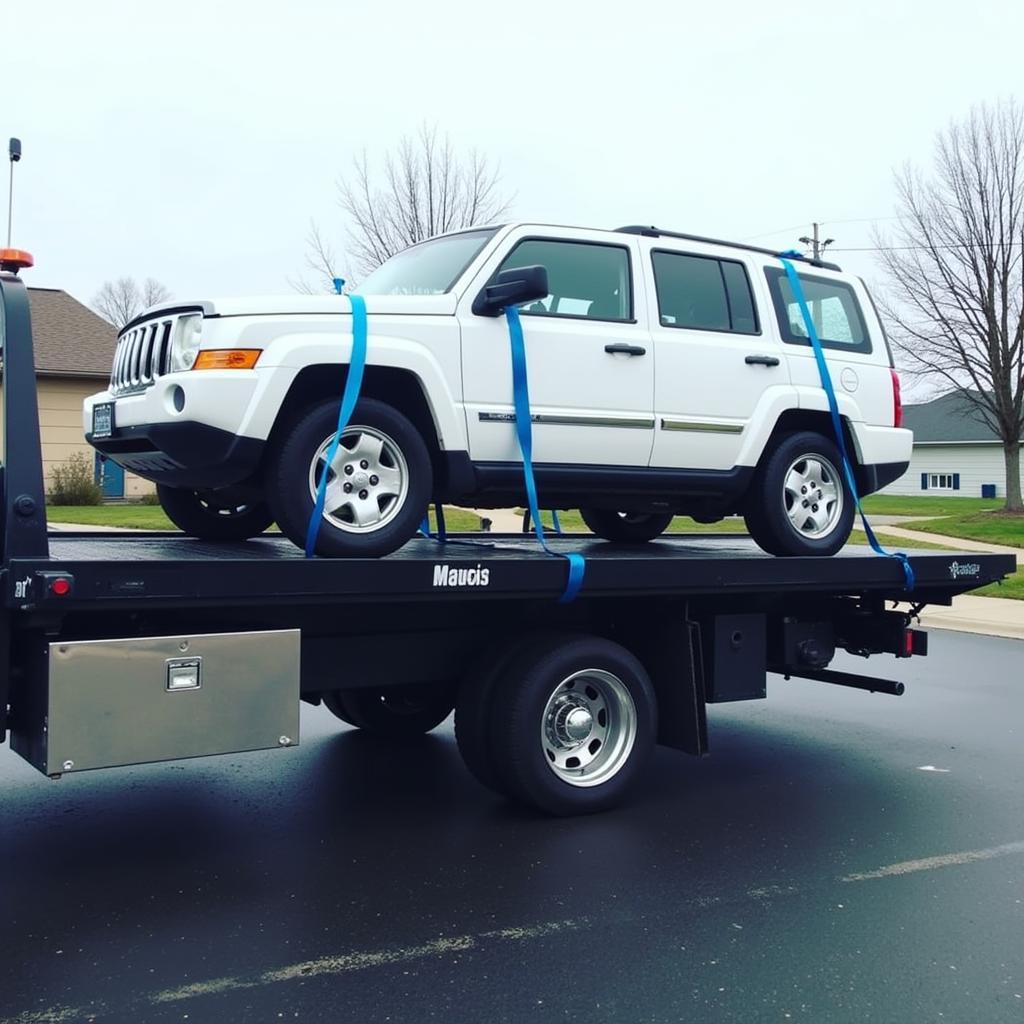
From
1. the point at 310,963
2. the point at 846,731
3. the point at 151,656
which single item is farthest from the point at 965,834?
the point at 151,656

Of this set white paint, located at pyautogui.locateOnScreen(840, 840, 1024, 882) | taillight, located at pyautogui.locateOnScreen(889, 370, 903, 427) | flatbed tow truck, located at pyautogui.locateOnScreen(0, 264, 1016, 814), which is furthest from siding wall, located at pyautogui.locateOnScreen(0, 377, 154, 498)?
white paint, located at pyautogui.locateOnScreen(840, 840, 1024, 882)

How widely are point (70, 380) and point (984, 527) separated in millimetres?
19545

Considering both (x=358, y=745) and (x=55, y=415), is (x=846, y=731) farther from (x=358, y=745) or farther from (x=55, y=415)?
(x=55, y=415)

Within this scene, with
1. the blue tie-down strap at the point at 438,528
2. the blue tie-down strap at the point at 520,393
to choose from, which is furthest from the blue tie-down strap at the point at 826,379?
the blue tie-down strap at the point at 438,528

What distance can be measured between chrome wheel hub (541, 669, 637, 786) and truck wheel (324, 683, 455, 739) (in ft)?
4.24

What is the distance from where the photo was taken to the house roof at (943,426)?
189 ft

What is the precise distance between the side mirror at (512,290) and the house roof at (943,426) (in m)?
53.0

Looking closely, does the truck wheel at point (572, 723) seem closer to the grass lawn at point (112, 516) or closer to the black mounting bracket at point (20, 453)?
the black mounting bracket at point (20, 453)

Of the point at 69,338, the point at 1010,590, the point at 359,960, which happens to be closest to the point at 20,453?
the point at 359,960

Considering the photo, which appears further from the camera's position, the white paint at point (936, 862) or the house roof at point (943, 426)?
the house roof at point (943, 426)

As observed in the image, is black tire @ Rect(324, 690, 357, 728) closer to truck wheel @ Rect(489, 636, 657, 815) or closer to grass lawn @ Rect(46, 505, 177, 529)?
truck wheel @ Rect(489, 636, 657, 815)

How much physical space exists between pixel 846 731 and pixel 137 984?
17.5 feet

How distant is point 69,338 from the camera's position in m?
28.2

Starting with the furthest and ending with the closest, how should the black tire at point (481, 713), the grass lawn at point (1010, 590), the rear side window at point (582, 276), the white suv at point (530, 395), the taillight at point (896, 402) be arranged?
1. the grass lawn at point (1010, 590)
2. the taillight at point (896, 402)
3. the rear side window at point (582, 276)
4. the black tire at point (481, 713)
5. the white suv at point (530, 395)
